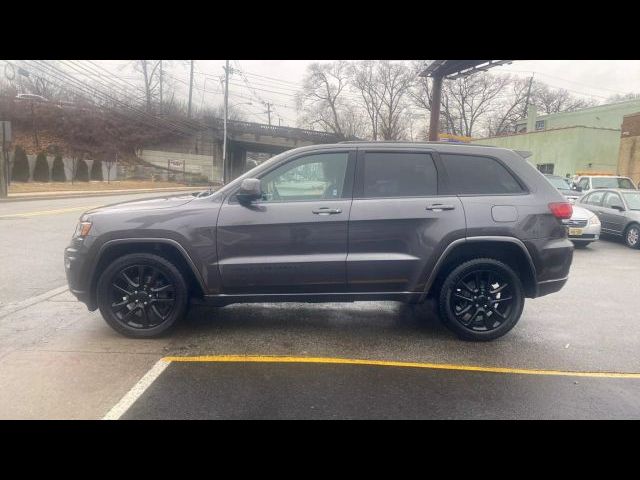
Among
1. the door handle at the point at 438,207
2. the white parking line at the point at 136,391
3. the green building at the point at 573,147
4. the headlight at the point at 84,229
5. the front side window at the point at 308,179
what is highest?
the green building at the point at 573,147

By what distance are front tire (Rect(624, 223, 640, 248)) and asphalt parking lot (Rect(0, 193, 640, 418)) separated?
236 inches

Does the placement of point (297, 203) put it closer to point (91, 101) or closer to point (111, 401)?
point (111, 401)

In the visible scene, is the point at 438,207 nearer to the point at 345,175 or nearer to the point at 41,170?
the point at 345,175

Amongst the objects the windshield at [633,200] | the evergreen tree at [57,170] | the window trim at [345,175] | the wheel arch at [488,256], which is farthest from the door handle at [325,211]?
the evergreen tree at [57,170]

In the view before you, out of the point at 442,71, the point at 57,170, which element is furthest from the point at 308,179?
the point at 57,170

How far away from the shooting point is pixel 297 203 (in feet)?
13.5

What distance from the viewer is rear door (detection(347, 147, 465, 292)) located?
4.10 m

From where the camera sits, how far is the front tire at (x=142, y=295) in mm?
4113

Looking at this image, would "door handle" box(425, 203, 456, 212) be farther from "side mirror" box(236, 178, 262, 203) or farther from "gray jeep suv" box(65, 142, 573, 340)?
"side mirror" box(236, 178, 262, 203)

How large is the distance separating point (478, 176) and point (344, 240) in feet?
5.04

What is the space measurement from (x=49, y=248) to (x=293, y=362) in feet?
24.4

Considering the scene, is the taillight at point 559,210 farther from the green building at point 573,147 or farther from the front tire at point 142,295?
the green building at point 573,147

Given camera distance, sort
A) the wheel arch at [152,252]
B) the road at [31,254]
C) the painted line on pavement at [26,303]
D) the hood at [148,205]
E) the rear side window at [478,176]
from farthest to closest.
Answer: the road at [31,254] < the painted line on pavement at [26,303] < the rear side window at [478,176] < the hood at [148,205] < the wheel arch at [152,252]

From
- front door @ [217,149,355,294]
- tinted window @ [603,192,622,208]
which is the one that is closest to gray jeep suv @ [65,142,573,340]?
front door @ [217,149,355,294]
